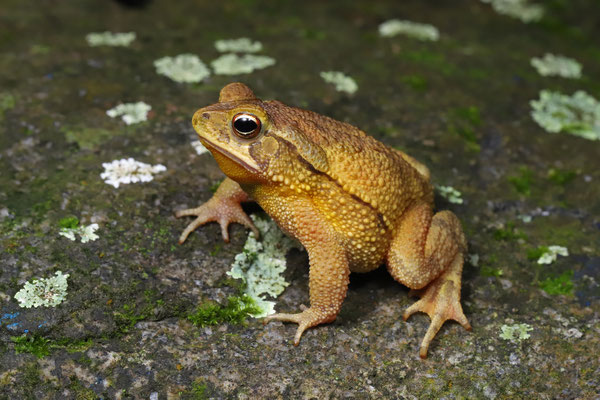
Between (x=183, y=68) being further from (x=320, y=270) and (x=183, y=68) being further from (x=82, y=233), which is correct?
(x=320, y=270)

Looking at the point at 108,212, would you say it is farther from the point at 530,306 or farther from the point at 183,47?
the point at 530,306

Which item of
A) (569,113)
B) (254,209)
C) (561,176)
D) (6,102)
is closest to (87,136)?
(6,102)

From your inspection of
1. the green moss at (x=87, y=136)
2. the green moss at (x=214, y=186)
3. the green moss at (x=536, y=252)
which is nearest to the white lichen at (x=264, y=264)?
the green moss at (x=214, y=186)

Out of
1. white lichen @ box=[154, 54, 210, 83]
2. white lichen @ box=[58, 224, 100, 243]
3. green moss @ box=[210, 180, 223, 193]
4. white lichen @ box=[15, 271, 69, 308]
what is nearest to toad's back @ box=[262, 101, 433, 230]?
green moss @ box=[210, 180, 223, 193]

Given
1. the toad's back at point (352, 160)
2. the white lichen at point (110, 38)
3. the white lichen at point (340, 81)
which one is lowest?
the white lichen at point (110, 38)

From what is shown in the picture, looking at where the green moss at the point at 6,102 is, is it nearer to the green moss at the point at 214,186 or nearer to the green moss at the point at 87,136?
the green moss at the point at 87,136
